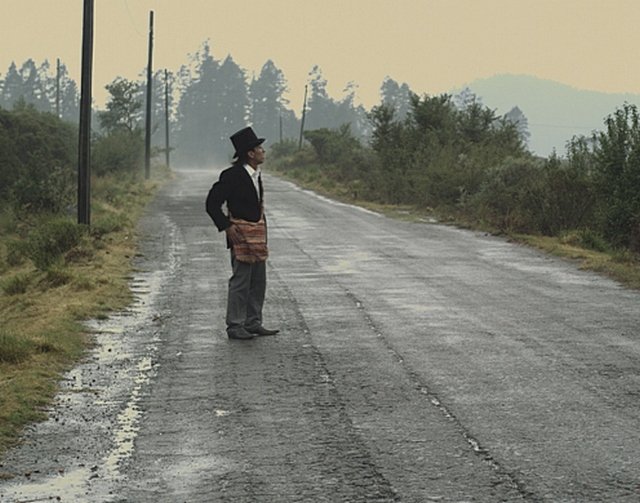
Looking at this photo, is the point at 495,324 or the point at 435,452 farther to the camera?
the point at 495,324

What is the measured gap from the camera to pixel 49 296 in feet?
46.6

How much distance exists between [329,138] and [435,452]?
6605 cm

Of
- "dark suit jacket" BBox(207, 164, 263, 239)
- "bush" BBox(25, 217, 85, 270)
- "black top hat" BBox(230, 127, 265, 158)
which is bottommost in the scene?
"bush" BBox(25, 217, 85, 270)

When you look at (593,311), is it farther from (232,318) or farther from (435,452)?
(435,452)

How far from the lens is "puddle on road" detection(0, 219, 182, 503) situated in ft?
19.2

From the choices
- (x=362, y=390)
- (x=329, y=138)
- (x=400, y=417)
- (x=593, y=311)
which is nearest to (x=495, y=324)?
(x=593, y=311)

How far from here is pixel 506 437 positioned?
22.3 ft

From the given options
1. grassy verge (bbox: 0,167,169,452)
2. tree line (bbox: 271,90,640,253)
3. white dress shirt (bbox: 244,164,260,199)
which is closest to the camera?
grassy verge (bbox: 0,167,169,452)

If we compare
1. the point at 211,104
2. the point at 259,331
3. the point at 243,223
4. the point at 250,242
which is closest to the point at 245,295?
the point at 259,331

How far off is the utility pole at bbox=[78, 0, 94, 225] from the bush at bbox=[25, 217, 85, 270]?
2100 millimetres

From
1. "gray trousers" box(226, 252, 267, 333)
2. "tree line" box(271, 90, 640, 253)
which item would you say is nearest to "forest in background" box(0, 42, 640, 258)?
"tree line" box(271, 90, 640, 253)

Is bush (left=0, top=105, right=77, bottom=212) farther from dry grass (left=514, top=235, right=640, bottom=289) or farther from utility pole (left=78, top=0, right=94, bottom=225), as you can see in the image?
dry grass (left=514, top=235, right=640, bottom=289)

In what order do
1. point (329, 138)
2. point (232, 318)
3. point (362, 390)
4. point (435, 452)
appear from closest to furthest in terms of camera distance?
point (435, 452) < point (362, 390) < point (232, 318) < point (329, 138)

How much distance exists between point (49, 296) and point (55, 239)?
522 centimetres
